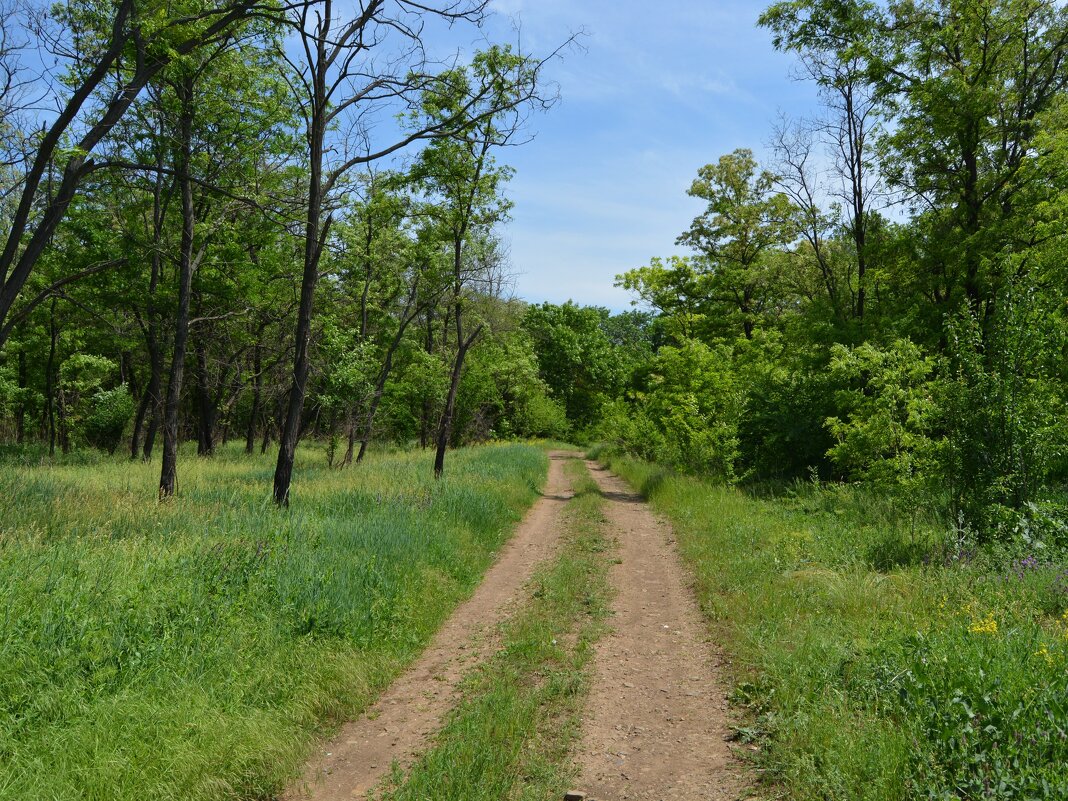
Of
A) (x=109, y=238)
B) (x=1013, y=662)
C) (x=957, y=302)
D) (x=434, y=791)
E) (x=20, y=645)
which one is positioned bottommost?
(x=434, y=791)

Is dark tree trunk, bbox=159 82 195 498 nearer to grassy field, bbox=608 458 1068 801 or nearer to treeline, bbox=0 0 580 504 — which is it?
treeline, bbox=0 0 580 504

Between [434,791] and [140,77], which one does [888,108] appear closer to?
[140,77]

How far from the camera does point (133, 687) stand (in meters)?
4.45

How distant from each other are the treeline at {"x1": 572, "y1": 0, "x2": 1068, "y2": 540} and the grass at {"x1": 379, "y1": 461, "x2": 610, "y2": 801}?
214 inches

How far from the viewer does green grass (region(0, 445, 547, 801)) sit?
3.85 metres

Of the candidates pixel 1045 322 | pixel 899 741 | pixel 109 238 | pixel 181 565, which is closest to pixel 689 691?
pixel 899 741

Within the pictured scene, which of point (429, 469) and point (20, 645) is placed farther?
point (429, 469)

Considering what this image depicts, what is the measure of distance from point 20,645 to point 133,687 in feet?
2.83

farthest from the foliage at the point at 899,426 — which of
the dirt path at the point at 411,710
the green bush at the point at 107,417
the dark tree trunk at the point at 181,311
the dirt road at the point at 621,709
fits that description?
the green bush at the point at 107,417

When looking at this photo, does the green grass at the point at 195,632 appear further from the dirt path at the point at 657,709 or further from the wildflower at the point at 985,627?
the wildflower at the point at 985,627

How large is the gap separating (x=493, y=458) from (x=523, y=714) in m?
17.3

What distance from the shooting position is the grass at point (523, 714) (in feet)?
13.2

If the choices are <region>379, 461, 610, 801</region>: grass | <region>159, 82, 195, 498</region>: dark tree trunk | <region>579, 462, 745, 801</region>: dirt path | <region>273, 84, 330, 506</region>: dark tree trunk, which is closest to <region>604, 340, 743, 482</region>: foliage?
<region>579, 462, 745, 801</region>: dirt path

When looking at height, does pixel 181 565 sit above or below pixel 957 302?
below
